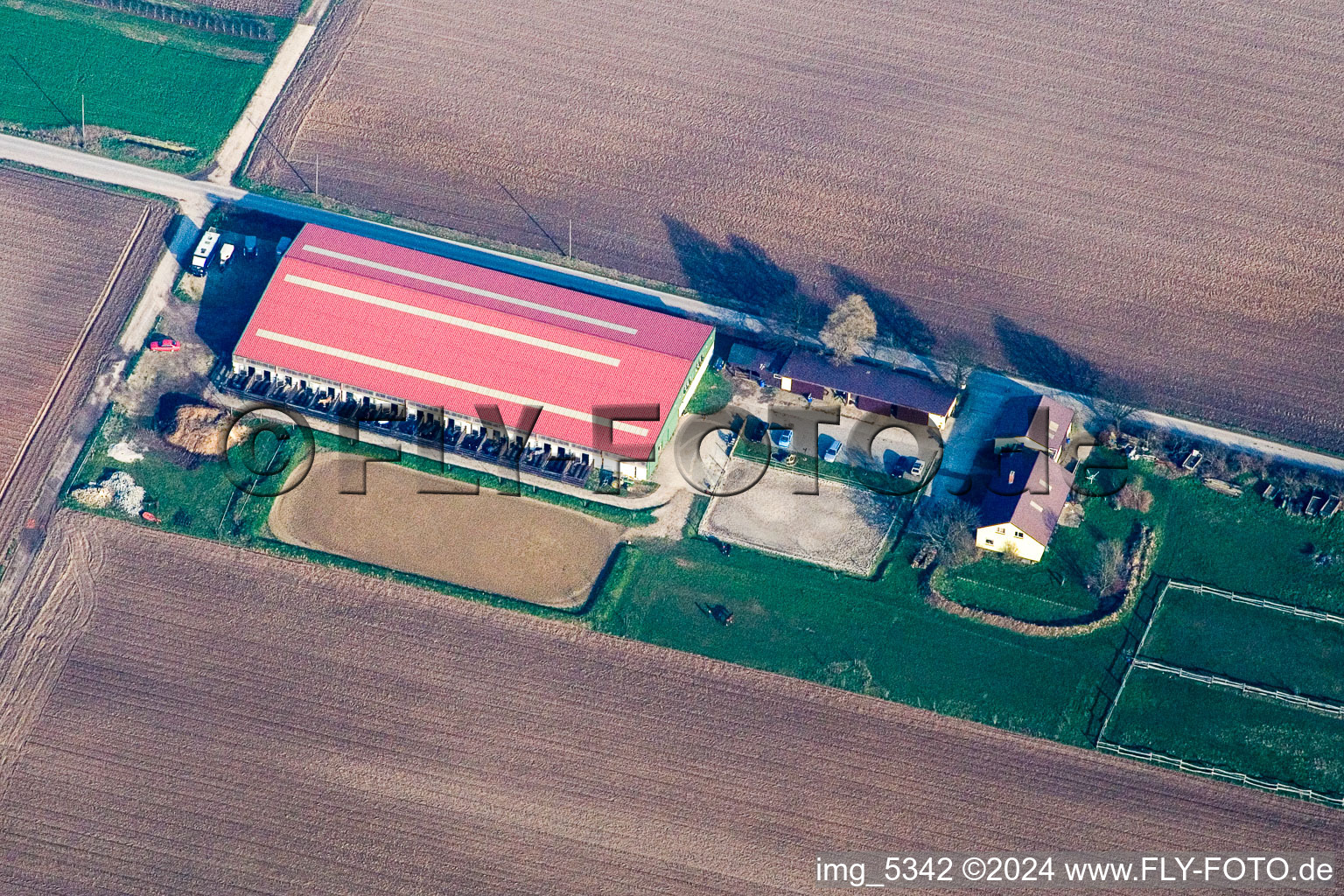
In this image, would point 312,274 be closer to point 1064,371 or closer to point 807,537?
point 807,537

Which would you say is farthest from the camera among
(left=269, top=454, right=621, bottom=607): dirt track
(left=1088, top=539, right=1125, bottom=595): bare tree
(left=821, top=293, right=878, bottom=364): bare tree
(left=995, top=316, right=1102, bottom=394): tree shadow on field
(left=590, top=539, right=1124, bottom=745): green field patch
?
(left=995, top=316, right=1102, bottom=394): tree shadow on field


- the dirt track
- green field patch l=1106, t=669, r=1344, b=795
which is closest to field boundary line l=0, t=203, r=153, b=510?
the dirt track

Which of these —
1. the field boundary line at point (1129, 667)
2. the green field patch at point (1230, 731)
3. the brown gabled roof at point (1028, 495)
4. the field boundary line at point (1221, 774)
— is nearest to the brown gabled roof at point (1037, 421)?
the brown gabled roof at point (1028, 495)

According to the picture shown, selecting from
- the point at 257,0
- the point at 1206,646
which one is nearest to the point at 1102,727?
the point at 1206,646

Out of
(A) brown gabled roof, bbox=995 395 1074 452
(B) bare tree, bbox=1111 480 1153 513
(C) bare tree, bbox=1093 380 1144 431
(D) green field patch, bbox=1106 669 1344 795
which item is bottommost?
(D) green field patch, bbox=1106 669 1344 795

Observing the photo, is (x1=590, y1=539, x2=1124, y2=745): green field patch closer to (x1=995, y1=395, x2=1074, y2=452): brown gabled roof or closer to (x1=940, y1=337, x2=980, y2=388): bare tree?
(x1=995, y1=395, x2=1074, y2=452): brown gabled roof

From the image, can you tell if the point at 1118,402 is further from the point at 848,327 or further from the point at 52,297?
the point at 52,297

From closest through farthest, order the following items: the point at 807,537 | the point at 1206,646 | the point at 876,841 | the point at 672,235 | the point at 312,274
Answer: the point at 876,841
the point at 1206,646
the point at 807,537
the point at 312,274
the point at 672,235
